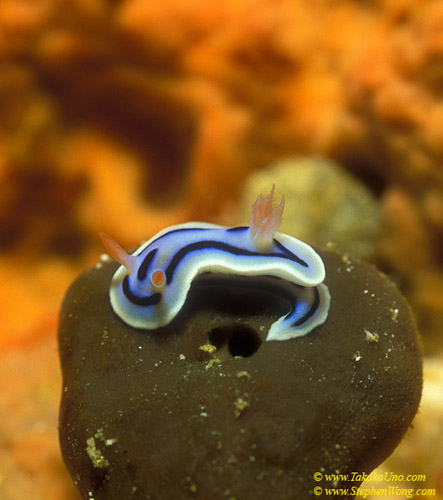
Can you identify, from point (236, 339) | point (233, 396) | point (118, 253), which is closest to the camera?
point (233, 396)

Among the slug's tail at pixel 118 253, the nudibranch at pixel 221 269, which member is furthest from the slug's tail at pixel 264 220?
the slug's tail at pixel 118 253

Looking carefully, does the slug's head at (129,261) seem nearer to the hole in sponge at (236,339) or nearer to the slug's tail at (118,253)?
the slug's tail at (118,253)

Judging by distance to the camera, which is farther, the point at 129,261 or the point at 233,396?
the point at 129,261

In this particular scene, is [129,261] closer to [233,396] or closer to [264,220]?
[264,220]

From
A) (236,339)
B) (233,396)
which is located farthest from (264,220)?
(233,396)

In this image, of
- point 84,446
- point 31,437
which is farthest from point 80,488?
point 31,437

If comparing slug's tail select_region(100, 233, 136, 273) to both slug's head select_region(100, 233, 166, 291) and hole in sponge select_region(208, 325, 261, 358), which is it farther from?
hole in sponge select_region(208, 325, 261, 358)

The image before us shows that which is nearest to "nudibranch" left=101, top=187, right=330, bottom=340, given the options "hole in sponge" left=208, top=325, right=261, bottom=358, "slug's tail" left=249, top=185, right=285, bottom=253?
A: "slug's tail" left=249, top=185, right=285, bottom=253
